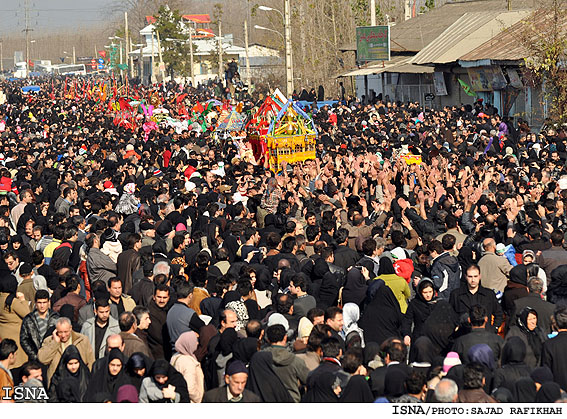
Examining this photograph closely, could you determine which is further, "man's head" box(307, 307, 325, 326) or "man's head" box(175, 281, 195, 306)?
"man's head" box(175, 281, 195, 306)

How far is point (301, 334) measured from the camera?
8727 mm

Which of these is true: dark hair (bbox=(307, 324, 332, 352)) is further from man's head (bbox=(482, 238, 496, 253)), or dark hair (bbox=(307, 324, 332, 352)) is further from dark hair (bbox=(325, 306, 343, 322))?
man's head (bbox=(482, 238, 496, 253))

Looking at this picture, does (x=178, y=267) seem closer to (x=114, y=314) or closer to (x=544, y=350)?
(x=114, y=314)

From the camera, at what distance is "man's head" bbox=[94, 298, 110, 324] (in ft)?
29.7

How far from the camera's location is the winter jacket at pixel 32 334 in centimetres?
914

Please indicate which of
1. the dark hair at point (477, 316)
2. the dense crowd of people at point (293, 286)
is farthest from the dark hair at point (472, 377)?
the dark hair at point (477, 316)

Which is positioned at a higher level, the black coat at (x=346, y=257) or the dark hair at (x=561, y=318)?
the dark hair at (x=561, y=318)

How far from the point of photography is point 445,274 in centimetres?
1047

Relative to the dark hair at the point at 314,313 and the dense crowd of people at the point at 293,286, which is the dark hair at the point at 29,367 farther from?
the dark hair at the point at 314,313

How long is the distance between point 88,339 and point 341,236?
13.2 feet

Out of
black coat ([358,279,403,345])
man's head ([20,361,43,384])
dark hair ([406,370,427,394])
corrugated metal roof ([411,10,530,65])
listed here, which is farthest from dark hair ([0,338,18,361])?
corrugated metal roof ([411,10,530,65])

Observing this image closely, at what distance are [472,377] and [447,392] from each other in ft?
0.98

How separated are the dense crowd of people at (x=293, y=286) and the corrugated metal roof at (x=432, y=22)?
30.0 m

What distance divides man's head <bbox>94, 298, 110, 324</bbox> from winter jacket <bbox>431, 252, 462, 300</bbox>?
324 cm
